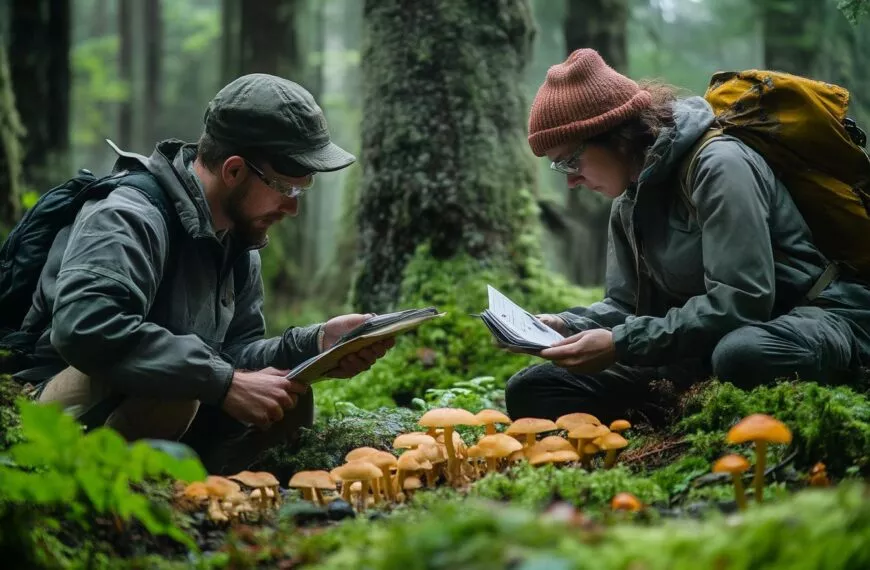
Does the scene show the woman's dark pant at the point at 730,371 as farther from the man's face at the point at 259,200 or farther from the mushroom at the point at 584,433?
the man's face at the point at 259,200

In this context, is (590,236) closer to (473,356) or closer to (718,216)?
(473,356)

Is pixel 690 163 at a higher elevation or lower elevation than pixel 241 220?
higher

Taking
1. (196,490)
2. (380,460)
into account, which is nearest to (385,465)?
(380,460)

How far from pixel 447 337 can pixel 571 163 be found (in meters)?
2.54

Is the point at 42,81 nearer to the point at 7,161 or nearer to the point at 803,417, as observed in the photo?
the point at 7,161

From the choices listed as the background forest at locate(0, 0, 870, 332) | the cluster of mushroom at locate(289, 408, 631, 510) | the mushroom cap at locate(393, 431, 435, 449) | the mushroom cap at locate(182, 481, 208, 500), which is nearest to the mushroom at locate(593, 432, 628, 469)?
the cluster of mushroom at locate(289, 408, 631, 510)

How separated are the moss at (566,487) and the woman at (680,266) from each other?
0.95 meters

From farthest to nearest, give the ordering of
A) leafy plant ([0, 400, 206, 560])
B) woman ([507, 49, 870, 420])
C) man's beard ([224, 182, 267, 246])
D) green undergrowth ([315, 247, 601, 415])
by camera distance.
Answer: green undergrowth ([315, 247, 601, 415]) → man's beard ([224, 182, 267, 246]) → woman ([507, 49, 870, 420]) → leafy plant ([0, 400, 206, 560])

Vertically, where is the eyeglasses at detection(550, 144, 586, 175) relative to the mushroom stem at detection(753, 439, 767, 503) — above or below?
above

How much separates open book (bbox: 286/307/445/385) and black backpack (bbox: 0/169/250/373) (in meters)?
0.97

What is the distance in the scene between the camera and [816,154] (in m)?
4.56

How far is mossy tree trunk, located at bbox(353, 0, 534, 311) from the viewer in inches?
296

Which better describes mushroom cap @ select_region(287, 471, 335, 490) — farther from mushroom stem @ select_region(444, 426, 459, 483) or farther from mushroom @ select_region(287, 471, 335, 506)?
mushroom stem @ select_region(444, 426, 459, 483)

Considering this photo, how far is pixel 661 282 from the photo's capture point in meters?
4.91
